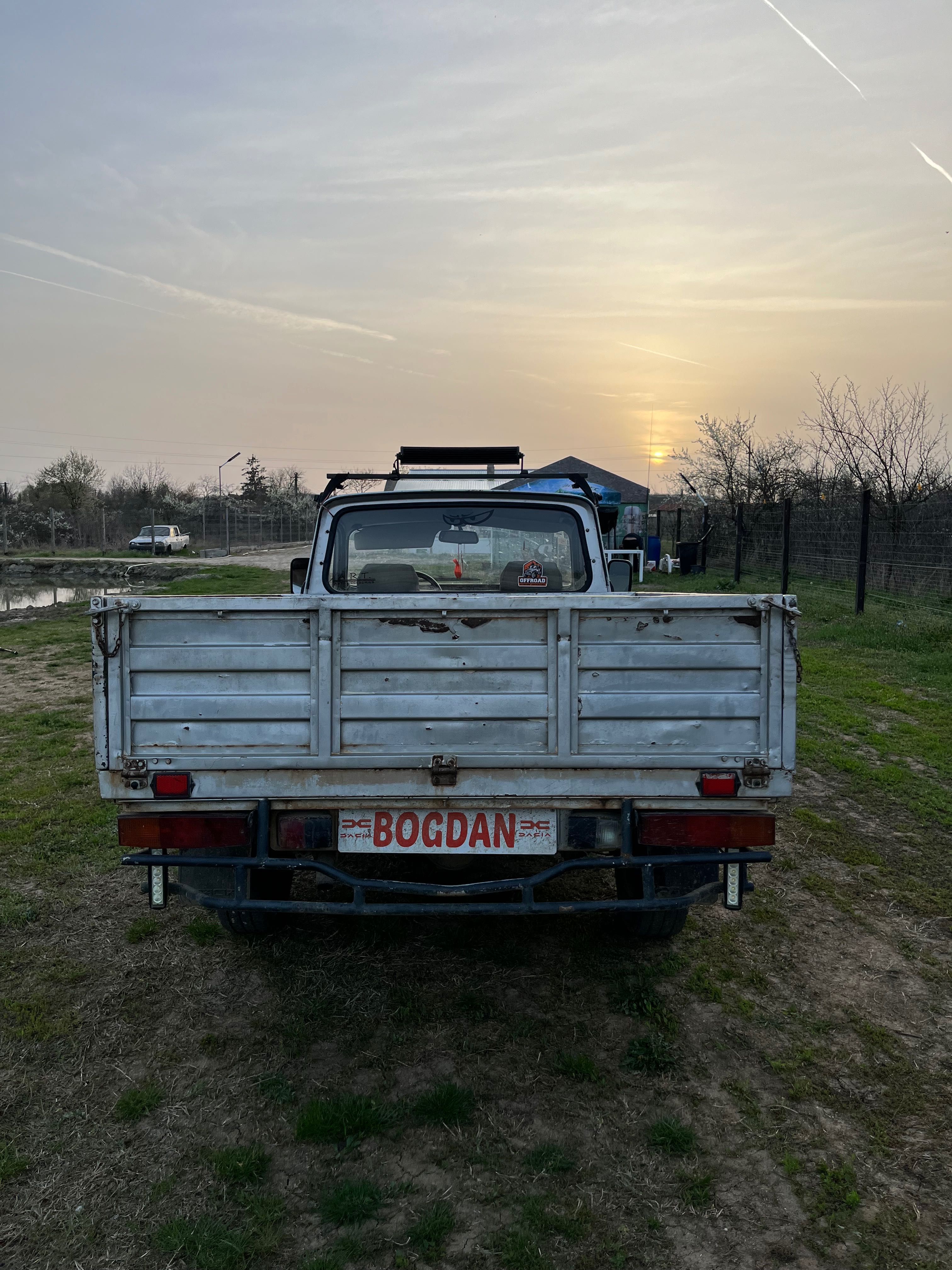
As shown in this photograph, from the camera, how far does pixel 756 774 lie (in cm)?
279

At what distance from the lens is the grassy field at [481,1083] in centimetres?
213

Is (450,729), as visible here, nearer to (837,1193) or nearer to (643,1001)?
(643,1001)

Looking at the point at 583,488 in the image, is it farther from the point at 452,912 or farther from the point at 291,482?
the point at 291,482

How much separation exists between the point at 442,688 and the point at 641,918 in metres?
1.48

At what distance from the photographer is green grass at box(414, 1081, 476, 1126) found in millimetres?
2564

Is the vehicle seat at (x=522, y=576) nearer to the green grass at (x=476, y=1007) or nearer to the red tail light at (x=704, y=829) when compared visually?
the red tail light at (x=704, y=829)

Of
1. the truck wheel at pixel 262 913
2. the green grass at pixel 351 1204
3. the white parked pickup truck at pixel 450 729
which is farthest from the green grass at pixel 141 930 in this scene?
the green grass at pixel 351 1204

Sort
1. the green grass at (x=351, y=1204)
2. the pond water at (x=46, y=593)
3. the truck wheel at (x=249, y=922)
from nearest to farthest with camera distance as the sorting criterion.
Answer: the green grass at (x=351, y=1204) < the truck wheel at (x=249, y=922) < the pond water at (x=46, y=593)

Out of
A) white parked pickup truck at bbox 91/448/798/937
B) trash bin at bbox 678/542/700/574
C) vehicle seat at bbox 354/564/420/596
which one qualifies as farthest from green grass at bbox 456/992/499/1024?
trash bin at bbox 678/542/700/574

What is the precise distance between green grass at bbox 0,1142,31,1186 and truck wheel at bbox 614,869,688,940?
82.7 inches

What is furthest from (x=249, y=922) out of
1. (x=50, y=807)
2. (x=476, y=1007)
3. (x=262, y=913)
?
(x=50, y=807)

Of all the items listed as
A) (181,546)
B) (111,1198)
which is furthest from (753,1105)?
(181,546)

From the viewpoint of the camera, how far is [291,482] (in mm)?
75188

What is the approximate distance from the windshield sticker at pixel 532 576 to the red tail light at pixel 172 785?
2.03 meters
